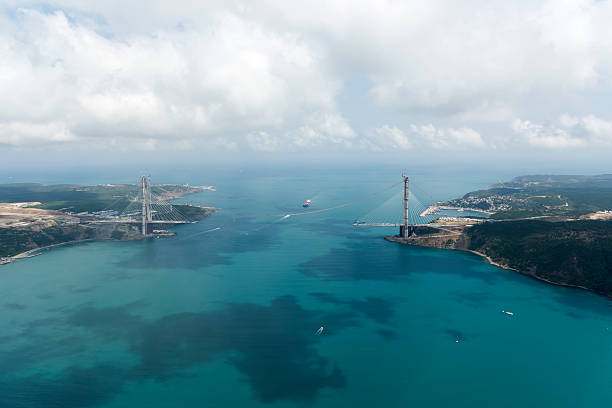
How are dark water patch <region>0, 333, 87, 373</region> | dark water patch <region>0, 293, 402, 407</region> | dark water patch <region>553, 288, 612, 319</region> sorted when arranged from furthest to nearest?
dark water patch <region>553, 288, 612, 319</region> → dark water patch <region>0, 333, 87, 373</region> → dark water patch <region>0, 293, 402, 407</region>

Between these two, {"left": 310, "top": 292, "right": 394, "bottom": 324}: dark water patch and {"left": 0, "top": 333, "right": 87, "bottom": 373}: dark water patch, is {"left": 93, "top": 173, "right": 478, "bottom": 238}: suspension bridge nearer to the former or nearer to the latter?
{"left": 310, "top": 292, "right": 394, "bottom": 324}: dark water patch

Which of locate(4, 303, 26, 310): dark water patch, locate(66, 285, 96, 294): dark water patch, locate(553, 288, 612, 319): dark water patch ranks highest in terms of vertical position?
locate(66, 285, 96, 294): dark water patch

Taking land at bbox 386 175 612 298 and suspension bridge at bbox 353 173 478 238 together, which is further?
suspension bridge at bbox 353 173 478 238

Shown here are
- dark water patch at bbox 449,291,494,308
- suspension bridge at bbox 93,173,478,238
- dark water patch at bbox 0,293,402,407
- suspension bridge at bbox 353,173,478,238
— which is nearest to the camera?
dark water patch at bbox 0,293,402,407

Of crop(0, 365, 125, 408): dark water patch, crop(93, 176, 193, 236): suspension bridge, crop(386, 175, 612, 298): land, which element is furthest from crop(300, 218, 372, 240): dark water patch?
crop(0, 365, 125, 408): dark water patch

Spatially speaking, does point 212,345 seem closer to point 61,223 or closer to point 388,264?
point 388,264

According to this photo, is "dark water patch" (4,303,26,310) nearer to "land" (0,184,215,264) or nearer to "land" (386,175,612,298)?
"land" (0,184,215,264)

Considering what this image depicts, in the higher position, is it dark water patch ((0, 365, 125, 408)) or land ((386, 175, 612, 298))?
land ((386, 175, 612, 298))
